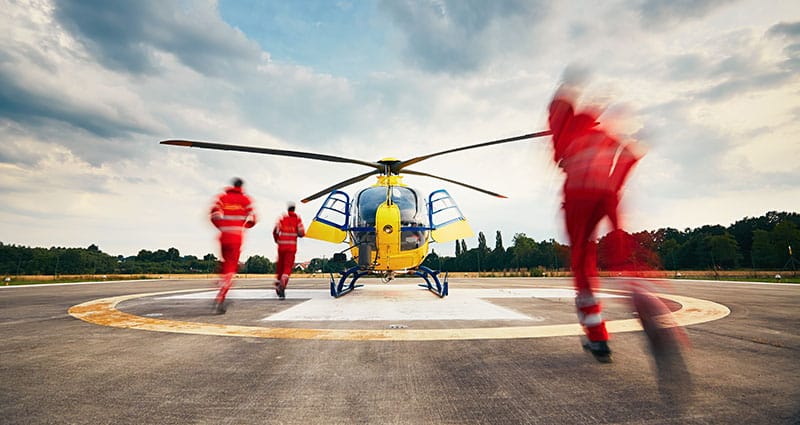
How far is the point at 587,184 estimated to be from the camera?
2.74 meters

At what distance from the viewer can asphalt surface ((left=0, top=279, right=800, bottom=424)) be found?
76.9 inches

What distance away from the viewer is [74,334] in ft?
13.8

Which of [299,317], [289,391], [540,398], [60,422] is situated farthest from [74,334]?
[540,398]

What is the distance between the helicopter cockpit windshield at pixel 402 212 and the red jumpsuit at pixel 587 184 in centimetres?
578

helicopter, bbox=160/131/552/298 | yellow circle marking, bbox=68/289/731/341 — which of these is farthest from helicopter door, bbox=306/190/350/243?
yellow circle marking, bbox=68/289/731/341

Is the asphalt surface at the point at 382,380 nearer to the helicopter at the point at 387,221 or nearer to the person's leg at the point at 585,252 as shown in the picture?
the person's leg at the point at 585,252

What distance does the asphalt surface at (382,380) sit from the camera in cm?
195

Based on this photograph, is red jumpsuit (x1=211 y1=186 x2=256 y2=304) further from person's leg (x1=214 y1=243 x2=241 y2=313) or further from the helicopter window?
the helicopter window

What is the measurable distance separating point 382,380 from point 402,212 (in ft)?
20.6

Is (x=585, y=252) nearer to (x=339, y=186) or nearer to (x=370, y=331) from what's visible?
(x=370, y=331)

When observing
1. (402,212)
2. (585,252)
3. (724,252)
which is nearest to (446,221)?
(402,212)

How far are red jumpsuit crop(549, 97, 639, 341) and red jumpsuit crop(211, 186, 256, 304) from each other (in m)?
5.40

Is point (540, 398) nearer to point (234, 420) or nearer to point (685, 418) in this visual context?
point (685, 418)

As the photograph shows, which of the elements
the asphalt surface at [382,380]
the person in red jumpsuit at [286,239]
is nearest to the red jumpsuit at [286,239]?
the person in red jumpsuit at [286,239]
